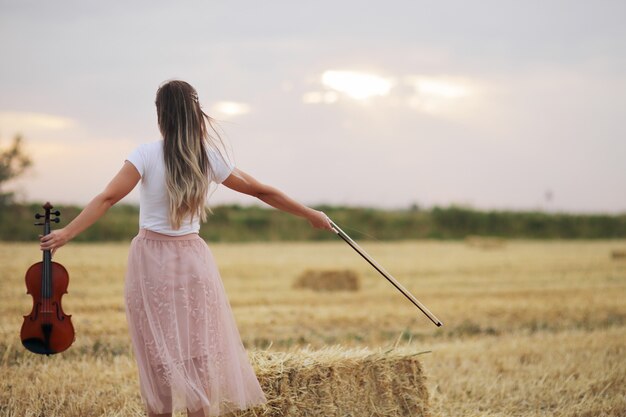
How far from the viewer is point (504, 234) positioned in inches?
1367

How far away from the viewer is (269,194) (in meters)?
4.36

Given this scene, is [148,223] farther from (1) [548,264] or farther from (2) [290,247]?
(2) [290,247]

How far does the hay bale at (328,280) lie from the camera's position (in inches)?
566

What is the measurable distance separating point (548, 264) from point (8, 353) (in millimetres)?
15236

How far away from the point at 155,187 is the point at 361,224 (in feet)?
91.1

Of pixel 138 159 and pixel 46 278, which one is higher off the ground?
pixel 138 159

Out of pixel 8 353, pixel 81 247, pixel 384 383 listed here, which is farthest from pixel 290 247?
pixel 384 383

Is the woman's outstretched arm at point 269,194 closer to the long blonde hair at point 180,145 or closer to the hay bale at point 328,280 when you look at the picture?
the long blonde hair at point 180,145

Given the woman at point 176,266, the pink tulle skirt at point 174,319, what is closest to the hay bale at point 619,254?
the woman at point 176,266

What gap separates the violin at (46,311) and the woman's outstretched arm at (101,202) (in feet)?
0.75

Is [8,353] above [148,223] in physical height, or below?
below

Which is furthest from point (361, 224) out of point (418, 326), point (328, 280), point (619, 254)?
point (418, 326)

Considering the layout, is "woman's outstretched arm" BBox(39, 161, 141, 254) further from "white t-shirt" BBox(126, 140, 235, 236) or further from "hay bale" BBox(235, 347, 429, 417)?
"hay bale" BBox(235, 347, 429, 417)

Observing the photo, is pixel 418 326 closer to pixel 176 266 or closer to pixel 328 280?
pixel 328 280
